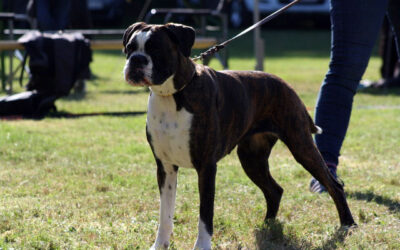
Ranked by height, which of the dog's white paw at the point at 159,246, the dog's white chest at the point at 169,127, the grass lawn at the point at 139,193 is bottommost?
the grass lawn at the point at 139,193

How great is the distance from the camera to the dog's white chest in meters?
3.53

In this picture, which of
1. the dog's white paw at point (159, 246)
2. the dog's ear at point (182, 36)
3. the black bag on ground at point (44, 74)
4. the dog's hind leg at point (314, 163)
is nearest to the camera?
the dog's ear at point (182, 36)

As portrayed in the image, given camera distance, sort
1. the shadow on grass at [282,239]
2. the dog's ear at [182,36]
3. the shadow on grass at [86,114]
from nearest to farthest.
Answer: the dog's ear at [182,36] → the shadow on grass at [282,239] → the shadow on grass at [86,114]

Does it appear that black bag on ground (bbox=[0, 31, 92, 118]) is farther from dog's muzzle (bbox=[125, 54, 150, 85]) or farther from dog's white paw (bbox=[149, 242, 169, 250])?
dog's muzzle (bbox=[125, 54, 150, 85])

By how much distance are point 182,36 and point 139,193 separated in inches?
77.3

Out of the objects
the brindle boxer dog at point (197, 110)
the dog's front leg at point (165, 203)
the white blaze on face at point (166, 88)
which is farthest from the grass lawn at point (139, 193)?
the white blaze on face at point (166, 88)

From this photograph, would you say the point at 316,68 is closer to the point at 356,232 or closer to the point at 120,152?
the point at 120,152

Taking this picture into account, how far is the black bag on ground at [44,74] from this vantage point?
8.44m

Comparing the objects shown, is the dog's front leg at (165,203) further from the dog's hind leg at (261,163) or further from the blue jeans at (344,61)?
the blue jeans at (344,61)

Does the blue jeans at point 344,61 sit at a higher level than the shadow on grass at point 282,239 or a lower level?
higher

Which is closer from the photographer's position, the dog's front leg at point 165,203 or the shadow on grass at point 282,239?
the dog's front leg at point 165,203

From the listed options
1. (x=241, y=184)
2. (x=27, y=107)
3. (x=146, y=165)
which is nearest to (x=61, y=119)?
(x=27, y=107)

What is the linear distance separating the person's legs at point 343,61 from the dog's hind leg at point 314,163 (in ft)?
2.56

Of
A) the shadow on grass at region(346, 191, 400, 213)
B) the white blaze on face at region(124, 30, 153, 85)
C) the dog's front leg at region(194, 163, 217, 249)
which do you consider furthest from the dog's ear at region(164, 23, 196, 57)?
the shadow on grass at region(346, 191, 400, 213)
